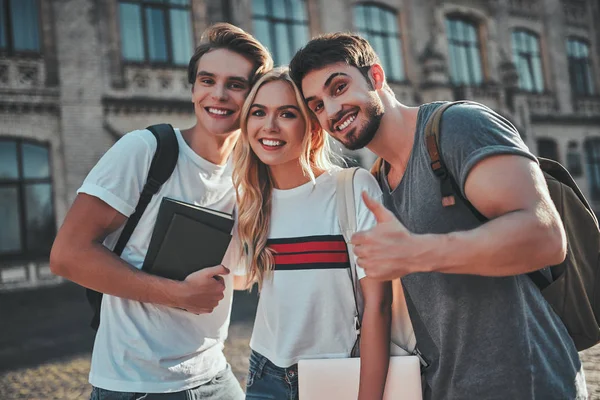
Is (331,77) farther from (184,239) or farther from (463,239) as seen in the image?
(463,239)

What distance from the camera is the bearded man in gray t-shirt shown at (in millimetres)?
1432

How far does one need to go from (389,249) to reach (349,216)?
86 centimetres

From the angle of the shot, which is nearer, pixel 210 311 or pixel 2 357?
pixel 210 311

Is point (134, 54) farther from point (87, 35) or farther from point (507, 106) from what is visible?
point (507, 106)

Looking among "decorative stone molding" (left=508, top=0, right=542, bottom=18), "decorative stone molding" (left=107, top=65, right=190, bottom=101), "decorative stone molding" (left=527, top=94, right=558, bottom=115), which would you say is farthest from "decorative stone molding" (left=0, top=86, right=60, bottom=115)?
"decorative stone molding" (left=508, top=0, right=542, bottom=18)

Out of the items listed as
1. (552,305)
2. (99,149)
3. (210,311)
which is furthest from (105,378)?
(99,149)

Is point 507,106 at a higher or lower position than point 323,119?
higher

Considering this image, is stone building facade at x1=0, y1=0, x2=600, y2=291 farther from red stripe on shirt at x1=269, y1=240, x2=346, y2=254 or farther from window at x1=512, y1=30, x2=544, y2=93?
red stripe on shirt at x1=269, y1=240, x2=346, y2=254

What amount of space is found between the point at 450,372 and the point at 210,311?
1.06 meters

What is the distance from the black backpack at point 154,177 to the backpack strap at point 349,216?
81 centimetres

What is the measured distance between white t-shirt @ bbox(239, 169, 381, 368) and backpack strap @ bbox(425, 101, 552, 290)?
1.66ft

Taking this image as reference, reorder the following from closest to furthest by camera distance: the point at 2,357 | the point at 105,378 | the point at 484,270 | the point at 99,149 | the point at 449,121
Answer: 1. the point at 484,270
2. the point at 449,121
3. the point at 105,378
4. the point at 2,357
5. the point at 99,149

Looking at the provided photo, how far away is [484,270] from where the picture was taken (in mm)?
1431

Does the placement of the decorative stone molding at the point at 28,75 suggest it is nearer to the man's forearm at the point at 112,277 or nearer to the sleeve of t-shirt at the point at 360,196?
the man's forearm at the point at 112,277
